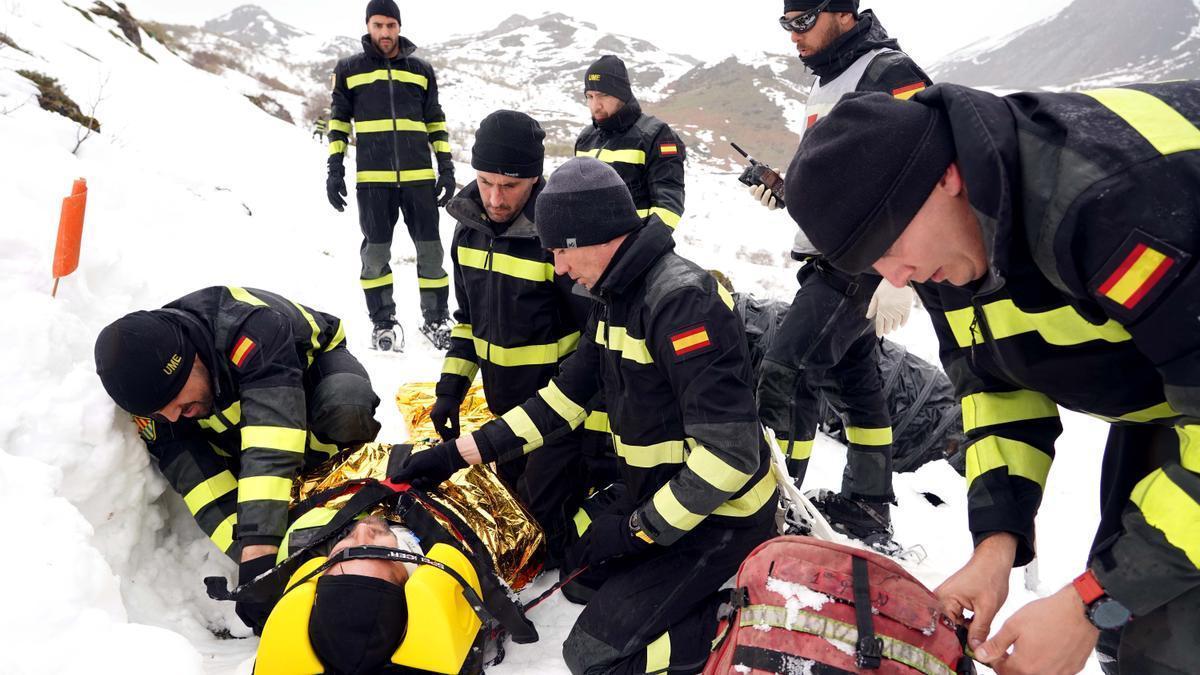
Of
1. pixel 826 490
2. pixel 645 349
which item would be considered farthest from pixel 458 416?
pixel 826 490

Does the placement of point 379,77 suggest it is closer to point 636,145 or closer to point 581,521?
point 636,145

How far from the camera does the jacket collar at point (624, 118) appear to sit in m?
4.25

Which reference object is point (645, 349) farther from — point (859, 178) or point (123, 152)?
point (123, 152)

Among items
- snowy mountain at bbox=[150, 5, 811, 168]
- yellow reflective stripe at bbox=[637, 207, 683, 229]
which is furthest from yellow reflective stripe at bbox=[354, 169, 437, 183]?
snowy mountain at bbox=[150, 5, 811, 168]

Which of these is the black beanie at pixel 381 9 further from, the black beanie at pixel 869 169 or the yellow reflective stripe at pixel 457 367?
the black beanie at pixel 869 169

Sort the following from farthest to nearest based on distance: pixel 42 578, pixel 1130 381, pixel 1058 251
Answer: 1. pixel 42 578
2. pixel 1130 381
3. pixel 1058 251

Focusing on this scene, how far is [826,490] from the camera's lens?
11.4ft

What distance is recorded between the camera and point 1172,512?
3.18 ft

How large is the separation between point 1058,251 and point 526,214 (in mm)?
2243

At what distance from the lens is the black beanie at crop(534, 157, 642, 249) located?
2168 millimetres

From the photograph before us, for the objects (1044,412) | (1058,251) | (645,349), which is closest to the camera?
(1058,251)

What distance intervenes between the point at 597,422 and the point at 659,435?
702 mm

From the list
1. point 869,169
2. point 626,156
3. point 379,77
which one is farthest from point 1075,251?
point 379,77

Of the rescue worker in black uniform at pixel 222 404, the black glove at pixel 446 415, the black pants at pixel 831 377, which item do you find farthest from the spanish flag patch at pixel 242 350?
the black pants at pixel 831 377
